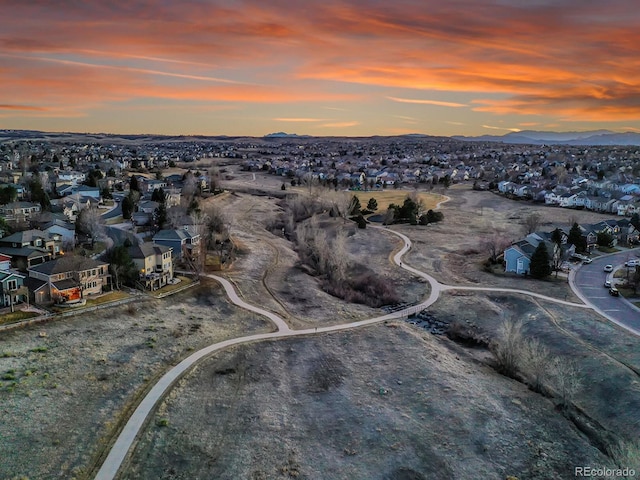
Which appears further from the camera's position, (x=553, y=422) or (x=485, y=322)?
(x=485, y=322)

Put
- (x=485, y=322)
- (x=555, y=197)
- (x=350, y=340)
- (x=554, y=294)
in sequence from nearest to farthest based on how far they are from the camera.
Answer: (x=350, y=340), (x=485, y=322), (x=554, y=294), (x=555, y=197)

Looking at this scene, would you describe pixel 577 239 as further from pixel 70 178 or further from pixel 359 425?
pixel 70 178

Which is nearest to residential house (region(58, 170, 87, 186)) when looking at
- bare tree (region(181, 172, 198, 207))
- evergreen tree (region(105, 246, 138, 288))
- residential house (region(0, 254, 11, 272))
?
bare tree (region(181, 172, 198, 207))

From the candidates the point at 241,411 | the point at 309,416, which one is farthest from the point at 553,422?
the point at 241,411

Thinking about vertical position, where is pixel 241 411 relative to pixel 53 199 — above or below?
below

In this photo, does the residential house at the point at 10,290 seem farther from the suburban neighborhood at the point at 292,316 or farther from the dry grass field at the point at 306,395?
the dry grass field at the point at 306,395

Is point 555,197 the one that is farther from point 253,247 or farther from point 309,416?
point 309,416

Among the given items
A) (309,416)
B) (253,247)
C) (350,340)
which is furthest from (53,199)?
(309,416)

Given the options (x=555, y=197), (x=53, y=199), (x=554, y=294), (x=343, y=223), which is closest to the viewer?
(x=554, y=294)
